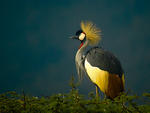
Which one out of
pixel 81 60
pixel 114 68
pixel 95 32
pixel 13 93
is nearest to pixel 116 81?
pixel 114 68

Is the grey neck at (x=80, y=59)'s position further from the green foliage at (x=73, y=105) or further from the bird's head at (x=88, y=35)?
the green foliage at (x=73, y=105)

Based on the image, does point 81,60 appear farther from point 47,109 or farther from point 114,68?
point 47,109

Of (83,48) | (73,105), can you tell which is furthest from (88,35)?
(73,105)

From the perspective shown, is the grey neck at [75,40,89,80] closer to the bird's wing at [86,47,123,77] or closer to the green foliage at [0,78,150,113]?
the bird's wing at [86,47,123,77]

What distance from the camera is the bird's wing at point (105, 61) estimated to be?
15.0 feet

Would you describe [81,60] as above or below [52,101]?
above

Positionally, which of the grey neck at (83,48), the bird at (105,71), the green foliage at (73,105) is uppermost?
the grey neck at (83,48)

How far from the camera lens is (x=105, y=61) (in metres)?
4.65

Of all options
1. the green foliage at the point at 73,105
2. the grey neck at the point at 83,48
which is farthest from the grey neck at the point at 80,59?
the green foliage at the point at 73,105

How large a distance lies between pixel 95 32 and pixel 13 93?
14.6 feet

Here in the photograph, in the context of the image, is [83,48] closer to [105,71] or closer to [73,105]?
[105,71]

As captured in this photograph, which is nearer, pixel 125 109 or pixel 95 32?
pixel 125 109

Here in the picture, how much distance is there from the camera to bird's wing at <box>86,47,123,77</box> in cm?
458

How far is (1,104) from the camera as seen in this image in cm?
142
